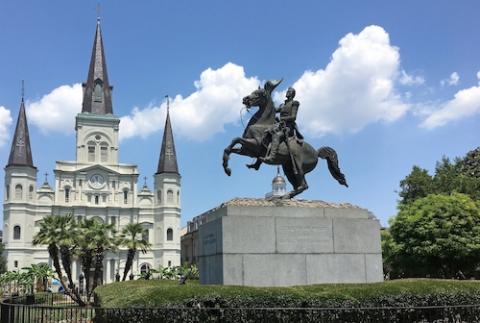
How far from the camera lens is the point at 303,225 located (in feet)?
43.8

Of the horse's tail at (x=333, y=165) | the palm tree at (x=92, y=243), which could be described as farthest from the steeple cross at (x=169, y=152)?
the horse's tail at (x=333, y=165)

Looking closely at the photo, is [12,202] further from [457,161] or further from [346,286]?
[346,286]

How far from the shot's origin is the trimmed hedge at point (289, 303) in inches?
398

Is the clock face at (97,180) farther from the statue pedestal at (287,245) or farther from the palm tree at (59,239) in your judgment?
the statue pedestal at (287,245)

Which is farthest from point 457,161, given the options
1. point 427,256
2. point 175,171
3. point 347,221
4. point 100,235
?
point 175,171

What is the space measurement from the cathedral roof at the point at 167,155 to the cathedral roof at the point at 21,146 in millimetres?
21346

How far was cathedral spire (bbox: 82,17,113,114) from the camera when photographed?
9519 cm

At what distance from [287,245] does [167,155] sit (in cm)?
8208

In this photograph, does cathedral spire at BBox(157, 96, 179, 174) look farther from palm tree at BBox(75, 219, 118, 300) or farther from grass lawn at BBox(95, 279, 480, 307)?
grass lawn at BBox(95, 279, 480, 307)

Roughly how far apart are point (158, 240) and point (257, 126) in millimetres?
79768

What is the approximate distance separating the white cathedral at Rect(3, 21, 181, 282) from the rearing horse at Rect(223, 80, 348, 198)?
74970 mm

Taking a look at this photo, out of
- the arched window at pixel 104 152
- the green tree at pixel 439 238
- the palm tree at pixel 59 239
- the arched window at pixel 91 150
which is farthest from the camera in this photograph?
the arched window at pixel 104 152

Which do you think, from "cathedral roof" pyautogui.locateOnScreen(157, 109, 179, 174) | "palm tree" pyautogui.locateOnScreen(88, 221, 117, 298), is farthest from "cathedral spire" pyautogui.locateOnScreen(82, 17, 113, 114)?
"palm tree" pyautogui.locateOnScreen(88, 221, 117, 298)

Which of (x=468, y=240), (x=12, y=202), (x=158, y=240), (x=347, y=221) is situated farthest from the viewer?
(x=158, y=240)
